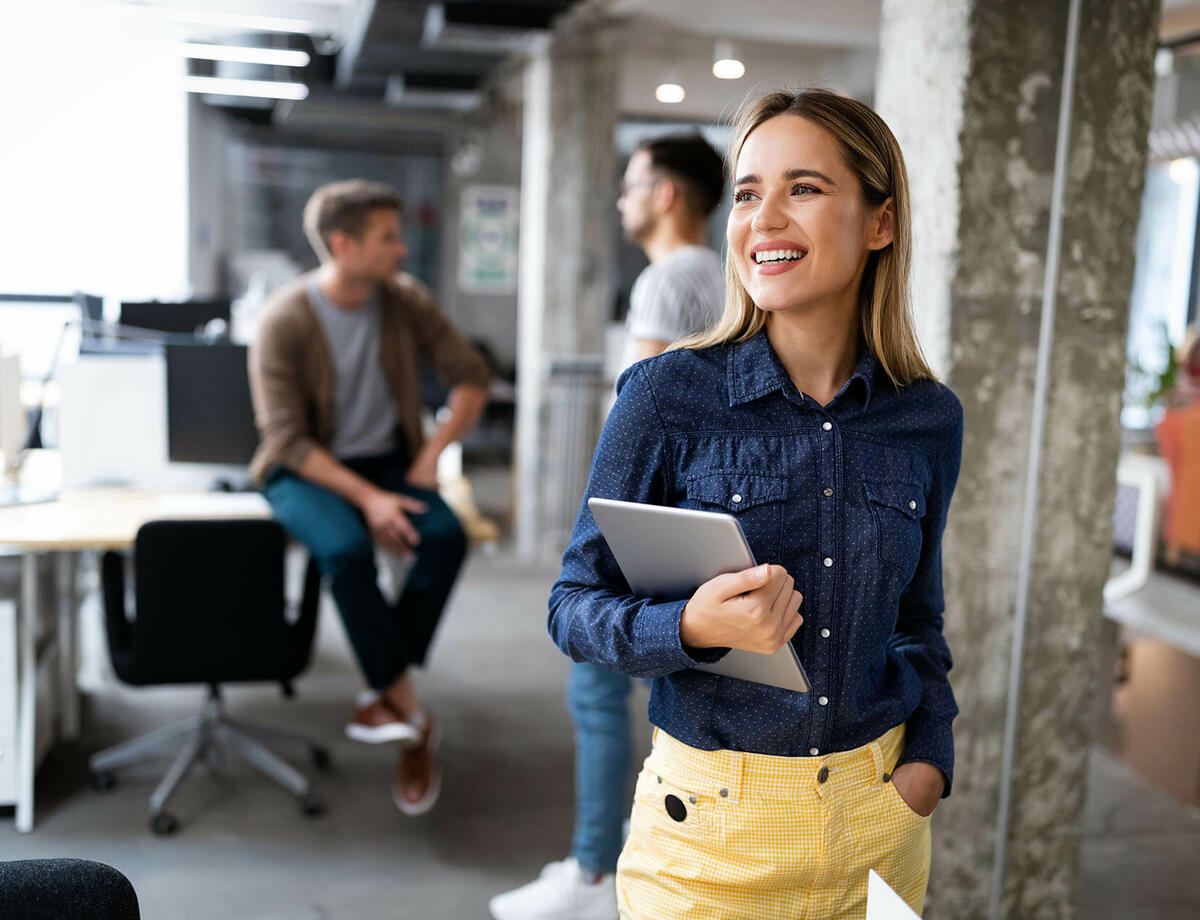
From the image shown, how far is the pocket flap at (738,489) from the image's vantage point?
4.08 feet

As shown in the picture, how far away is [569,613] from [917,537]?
0.43m

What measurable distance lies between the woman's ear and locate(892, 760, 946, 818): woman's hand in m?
0.62

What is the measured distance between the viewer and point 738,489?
1.25 meters

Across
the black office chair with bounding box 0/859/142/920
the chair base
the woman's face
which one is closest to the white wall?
the chair base

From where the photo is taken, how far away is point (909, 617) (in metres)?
1.47

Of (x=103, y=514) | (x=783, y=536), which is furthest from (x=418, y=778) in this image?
(x=783, y=536)

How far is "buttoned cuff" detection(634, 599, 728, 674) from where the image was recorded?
1.16m

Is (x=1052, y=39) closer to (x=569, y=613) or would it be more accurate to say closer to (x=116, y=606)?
(x=569, y=613)

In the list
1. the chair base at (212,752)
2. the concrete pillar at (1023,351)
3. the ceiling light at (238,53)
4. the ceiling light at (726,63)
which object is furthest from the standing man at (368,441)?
the ceiling light at (726,63)

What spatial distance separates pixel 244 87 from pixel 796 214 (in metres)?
8.25

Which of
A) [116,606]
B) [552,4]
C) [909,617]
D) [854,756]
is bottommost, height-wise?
[116,606]

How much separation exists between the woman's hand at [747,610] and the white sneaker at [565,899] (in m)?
1.56

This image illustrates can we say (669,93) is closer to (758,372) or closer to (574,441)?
(574,441)

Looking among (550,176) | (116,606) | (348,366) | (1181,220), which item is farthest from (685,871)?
(1181,220)
